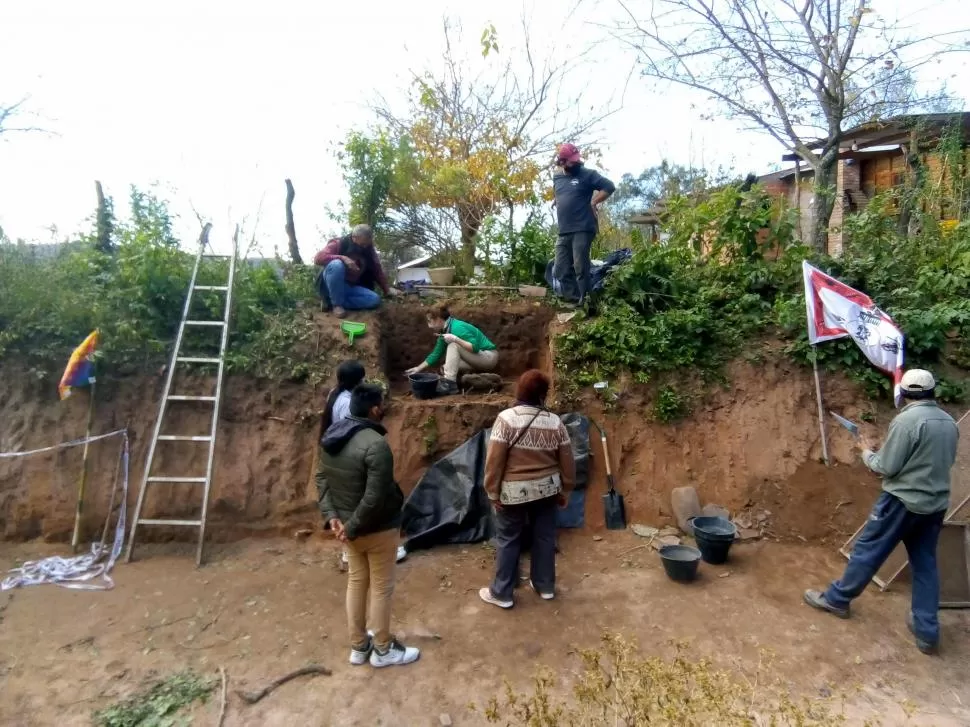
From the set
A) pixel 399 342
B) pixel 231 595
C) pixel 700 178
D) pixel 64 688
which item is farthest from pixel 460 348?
pixel 700 178

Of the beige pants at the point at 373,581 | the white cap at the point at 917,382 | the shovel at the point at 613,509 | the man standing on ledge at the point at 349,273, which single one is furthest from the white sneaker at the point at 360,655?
the man standing on ledge at the point at 349,273

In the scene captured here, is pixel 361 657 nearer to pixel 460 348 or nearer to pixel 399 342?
pixel 460 348

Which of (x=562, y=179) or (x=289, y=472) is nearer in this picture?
(x=289, y=472)

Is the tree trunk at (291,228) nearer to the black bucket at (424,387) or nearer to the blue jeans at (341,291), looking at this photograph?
the blue jeans at (341,291)

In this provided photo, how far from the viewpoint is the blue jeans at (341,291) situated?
24.6 ft

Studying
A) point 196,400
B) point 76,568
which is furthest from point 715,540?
point 76,568

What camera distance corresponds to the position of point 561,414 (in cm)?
654

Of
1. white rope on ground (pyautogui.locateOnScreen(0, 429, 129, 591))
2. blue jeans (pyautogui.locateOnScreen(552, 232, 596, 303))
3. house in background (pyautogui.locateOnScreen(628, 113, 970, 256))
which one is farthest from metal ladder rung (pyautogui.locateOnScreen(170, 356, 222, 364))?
house in background (pyautogui.locateOnScreen(628, 113, 970, 256))

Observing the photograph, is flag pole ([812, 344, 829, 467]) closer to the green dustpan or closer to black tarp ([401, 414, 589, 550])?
black tarp ([401, 414, 589, 550])

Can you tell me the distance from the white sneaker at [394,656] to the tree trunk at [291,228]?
608cm

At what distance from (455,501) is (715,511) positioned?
2603 millimetres

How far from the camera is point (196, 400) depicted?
255 inches

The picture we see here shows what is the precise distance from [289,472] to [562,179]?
469cm

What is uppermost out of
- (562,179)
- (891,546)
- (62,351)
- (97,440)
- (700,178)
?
(700,178)
